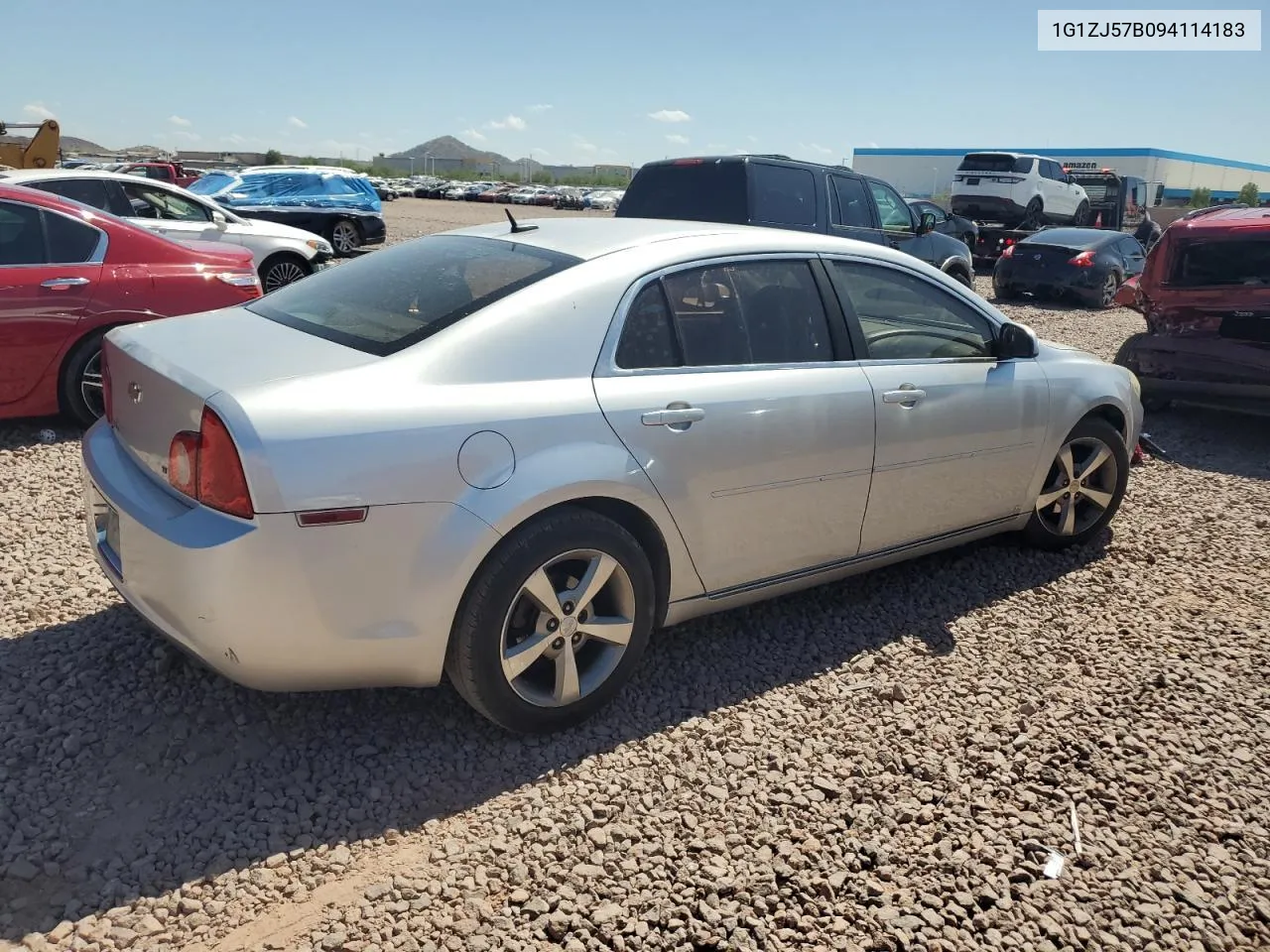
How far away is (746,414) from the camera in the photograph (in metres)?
3.40

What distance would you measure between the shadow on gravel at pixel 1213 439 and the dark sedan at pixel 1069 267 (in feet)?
23.9

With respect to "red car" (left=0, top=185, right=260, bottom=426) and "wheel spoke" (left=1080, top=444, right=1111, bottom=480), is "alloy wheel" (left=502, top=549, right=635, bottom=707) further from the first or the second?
"red car" (left=0, top=185, right=260, bottom=426)

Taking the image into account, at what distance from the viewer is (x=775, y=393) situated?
11.5 feet

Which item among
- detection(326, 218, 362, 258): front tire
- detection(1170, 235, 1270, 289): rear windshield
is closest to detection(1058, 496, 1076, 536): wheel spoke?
detection(1170, 235, 1270, 289): rear windshield

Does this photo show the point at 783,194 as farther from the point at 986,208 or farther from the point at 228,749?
the point at 986,208

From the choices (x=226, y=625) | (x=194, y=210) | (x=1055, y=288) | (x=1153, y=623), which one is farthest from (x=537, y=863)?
(x=1055, y=288)

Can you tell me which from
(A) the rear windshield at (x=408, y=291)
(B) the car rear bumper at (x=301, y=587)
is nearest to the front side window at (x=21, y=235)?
(A) the rear windshield at (x=408, y=291)

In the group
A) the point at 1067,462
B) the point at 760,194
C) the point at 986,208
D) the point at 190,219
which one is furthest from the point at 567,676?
the point at 986,208

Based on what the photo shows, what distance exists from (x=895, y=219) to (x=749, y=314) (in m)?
7.51

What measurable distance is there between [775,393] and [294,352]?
1627 mm

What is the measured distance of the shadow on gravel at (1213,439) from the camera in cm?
692

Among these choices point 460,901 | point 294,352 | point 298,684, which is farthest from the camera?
point 294,352

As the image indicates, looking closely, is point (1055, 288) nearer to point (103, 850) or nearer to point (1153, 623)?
point (1153, 623)

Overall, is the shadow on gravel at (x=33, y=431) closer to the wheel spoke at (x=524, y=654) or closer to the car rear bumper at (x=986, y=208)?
the wheel spoke at (x=524, y=654)
